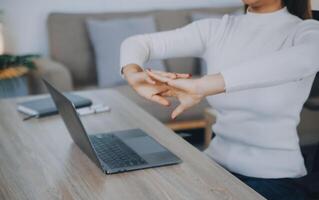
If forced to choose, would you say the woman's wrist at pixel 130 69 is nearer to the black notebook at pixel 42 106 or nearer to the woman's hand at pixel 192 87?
the woman's hand at pixel 192 87

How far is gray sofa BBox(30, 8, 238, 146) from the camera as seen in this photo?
9.88ft

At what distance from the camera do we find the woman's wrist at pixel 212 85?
3.92 ft

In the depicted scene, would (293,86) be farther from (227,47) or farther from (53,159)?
(53,159)

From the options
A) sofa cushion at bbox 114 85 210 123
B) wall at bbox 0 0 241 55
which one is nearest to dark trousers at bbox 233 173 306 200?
sofa cushion at bbox 114 85 210 123

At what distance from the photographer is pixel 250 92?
1.48 meters

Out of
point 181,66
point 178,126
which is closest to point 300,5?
point 178,126

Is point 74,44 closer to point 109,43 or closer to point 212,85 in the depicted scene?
point 109,43

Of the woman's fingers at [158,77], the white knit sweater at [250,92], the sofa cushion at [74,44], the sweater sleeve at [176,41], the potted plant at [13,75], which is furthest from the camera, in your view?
the sofa cushion at [74,44]

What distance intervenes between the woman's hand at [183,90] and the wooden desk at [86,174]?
16 centimetres

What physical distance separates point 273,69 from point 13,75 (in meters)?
2.04

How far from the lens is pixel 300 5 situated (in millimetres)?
1507

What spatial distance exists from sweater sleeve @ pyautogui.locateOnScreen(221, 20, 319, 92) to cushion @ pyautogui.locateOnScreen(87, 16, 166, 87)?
204cm

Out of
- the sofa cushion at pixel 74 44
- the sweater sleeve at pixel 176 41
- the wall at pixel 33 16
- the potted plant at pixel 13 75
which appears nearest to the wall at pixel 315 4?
the sweater sleeve at pixel 176 41

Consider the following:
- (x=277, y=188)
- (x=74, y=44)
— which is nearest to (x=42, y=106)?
(x=277, y=188)
